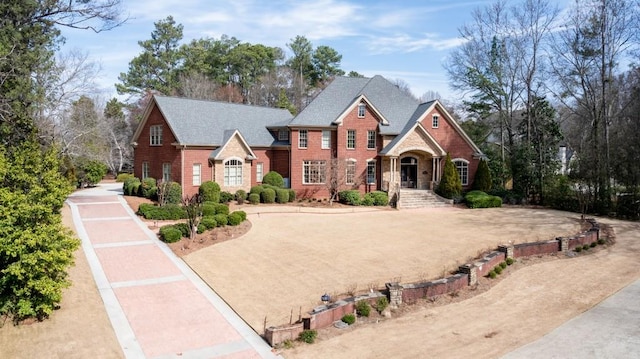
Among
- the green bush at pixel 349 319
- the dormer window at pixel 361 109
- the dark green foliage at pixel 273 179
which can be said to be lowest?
the green bush at pixel 349 319

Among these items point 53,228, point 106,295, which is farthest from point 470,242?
point 53,228

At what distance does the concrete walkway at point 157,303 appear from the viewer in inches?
443

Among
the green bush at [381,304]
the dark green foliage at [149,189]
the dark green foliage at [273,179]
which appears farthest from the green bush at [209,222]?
the green bush at [381,304]

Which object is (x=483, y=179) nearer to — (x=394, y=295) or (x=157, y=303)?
(x=394, y=295)

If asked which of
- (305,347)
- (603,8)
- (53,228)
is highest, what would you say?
(603,8)

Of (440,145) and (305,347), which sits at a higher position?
(440,145)

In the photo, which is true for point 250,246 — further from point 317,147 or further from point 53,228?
point 317,147

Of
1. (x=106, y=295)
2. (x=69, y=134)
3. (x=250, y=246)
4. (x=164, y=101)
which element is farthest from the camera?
(x=164, y=101)

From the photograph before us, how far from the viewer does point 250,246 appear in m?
20.0

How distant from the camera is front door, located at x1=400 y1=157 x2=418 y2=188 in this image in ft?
121

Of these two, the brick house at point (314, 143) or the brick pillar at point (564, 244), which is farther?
the brick house at point (314, 143)

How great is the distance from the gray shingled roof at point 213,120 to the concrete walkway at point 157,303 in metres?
10.4

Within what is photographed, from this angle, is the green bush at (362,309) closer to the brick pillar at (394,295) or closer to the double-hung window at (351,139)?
the brick pillar at (394,295)

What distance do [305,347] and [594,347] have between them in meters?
6.97
